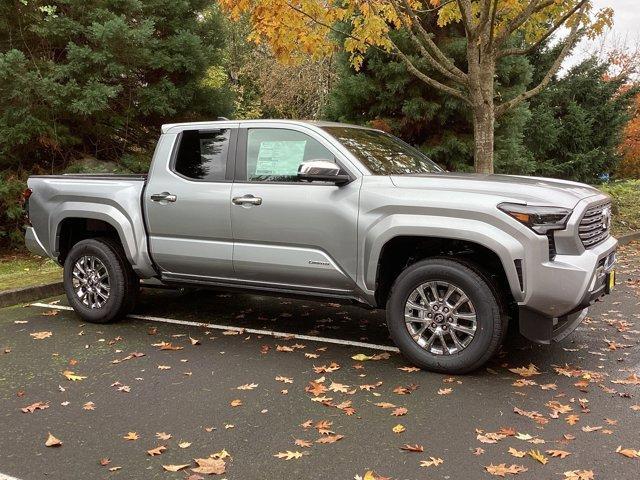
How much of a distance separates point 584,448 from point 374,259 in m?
1.99

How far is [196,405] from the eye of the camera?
422 cm

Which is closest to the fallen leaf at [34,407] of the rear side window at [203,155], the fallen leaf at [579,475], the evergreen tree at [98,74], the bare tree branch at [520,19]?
the rear side window at [203,155]

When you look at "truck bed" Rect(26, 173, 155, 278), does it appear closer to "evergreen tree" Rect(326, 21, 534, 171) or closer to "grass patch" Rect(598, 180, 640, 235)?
"evergreen tree" Rect(326, 21, 534, 171)

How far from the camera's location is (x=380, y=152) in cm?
550

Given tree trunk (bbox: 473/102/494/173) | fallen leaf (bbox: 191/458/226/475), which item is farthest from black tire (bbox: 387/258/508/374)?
tree trunk (bbox: 473/102/494/173)

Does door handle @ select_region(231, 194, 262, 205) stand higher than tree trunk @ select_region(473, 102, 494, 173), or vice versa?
tree trunk @ select_region(473, 102, 494, 173)

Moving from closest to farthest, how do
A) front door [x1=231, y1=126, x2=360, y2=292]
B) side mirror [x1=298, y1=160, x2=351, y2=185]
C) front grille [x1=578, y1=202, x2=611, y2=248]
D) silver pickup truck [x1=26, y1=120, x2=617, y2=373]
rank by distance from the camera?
silver pickup truck [x1=26, y1=120, x2=617, y2=373] < front grille [x1=578, y1=202, x2=611, y2=248] < side mirror [x1=298, y1=160, x2=351, y2=185] < front door [x1=231, y1=126, x2=360, y2=292]

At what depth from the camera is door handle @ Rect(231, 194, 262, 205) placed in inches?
210

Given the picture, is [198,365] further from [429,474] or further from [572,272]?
[572,272]

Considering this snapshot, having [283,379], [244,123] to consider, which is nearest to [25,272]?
[244,123]

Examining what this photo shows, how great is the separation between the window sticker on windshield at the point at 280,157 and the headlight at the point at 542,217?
189 cm

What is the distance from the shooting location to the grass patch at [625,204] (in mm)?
13008

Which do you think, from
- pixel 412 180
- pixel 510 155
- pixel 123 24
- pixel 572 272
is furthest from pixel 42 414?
pixel 510 155

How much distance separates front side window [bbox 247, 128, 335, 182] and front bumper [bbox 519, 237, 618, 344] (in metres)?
1.97
